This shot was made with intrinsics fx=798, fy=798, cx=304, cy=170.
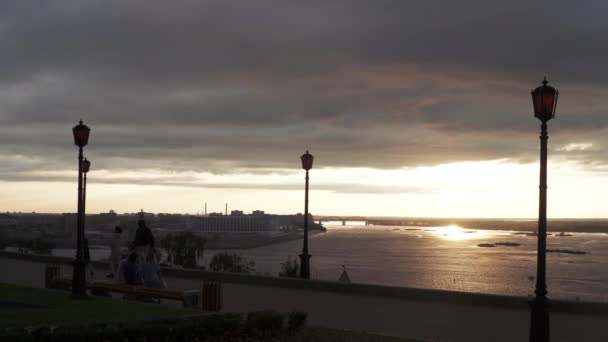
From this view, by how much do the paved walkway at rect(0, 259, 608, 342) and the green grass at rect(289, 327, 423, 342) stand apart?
1.09 m

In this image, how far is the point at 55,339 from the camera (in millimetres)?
10203

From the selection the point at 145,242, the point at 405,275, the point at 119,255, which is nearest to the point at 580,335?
the point at 145,242

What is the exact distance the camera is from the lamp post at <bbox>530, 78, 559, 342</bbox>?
11.9 metres

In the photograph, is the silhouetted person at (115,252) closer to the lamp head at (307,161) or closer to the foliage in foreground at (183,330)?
the lamp head at (307,161)

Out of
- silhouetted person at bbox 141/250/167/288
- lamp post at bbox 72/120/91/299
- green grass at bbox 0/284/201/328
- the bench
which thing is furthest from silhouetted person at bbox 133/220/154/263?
green grass at bbox 0/284/201/328

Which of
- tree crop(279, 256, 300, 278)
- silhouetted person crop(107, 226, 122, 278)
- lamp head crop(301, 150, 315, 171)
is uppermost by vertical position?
lamp head crop(301, 150, 315, 171)

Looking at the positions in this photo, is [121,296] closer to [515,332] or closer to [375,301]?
[375,301]

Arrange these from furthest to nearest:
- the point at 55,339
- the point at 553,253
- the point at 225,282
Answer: the point at 553,253
the point at 225,282
the point at 55,339

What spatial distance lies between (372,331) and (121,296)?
8285mm

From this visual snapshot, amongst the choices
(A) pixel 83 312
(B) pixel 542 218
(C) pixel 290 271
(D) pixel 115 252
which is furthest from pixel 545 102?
(C) pixel 290 271

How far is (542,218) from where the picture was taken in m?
12.0

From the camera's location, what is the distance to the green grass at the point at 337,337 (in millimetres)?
12252

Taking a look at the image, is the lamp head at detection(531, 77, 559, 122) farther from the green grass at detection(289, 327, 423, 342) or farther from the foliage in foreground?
the foliage in foreground

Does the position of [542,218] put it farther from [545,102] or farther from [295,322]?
[295,322]
